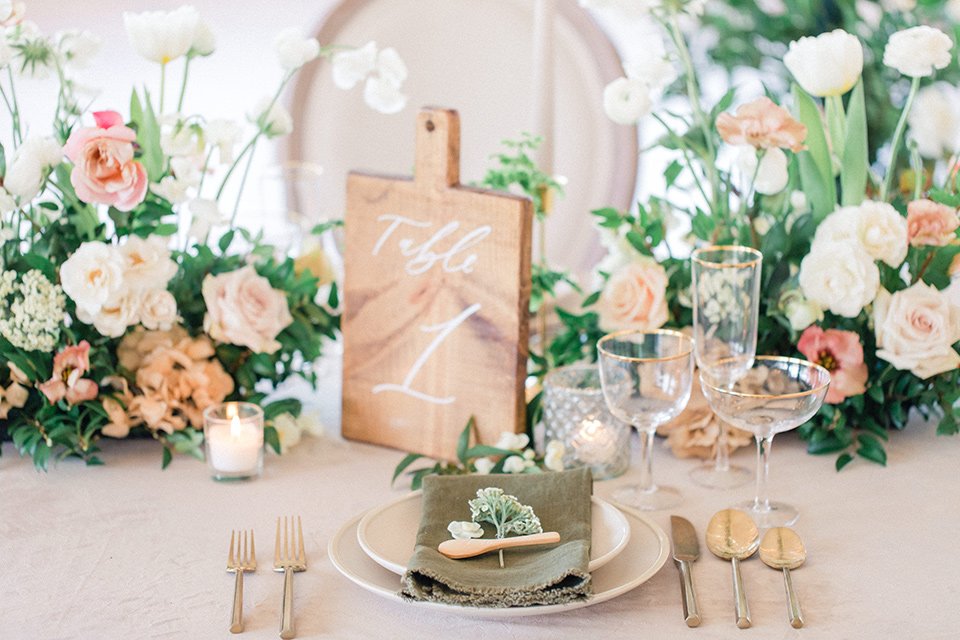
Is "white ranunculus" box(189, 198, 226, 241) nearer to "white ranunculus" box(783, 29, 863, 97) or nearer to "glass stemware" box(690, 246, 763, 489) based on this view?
"glass stemware" box(690, 246, 763, 489)

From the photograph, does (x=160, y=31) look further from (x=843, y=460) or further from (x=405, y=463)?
(x=843, y=460)

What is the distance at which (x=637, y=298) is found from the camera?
3.90ft

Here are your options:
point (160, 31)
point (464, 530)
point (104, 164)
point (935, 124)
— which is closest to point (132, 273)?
point (104, 164)

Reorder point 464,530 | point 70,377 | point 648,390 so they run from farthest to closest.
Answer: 1. point 70,377
2. point 648,390
3. point 464,530

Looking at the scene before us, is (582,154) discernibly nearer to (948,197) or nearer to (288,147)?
(288,147)

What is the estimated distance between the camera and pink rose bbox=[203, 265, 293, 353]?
115 centimetres

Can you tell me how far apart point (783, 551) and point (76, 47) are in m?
0.99

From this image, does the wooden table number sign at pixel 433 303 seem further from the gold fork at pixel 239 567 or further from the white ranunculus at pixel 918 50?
the white ranunculus at pixel 918 50

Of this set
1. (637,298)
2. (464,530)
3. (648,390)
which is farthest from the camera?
(637,298)

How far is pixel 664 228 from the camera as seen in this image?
123 centimetres

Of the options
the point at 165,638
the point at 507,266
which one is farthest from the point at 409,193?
the point at 165,638

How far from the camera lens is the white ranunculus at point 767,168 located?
1.12 m

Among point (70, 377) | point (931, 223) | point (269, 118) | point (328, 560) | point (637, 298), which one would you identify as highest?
point (269, 118)

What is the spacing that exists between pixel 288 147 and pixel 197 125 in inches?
26.0
